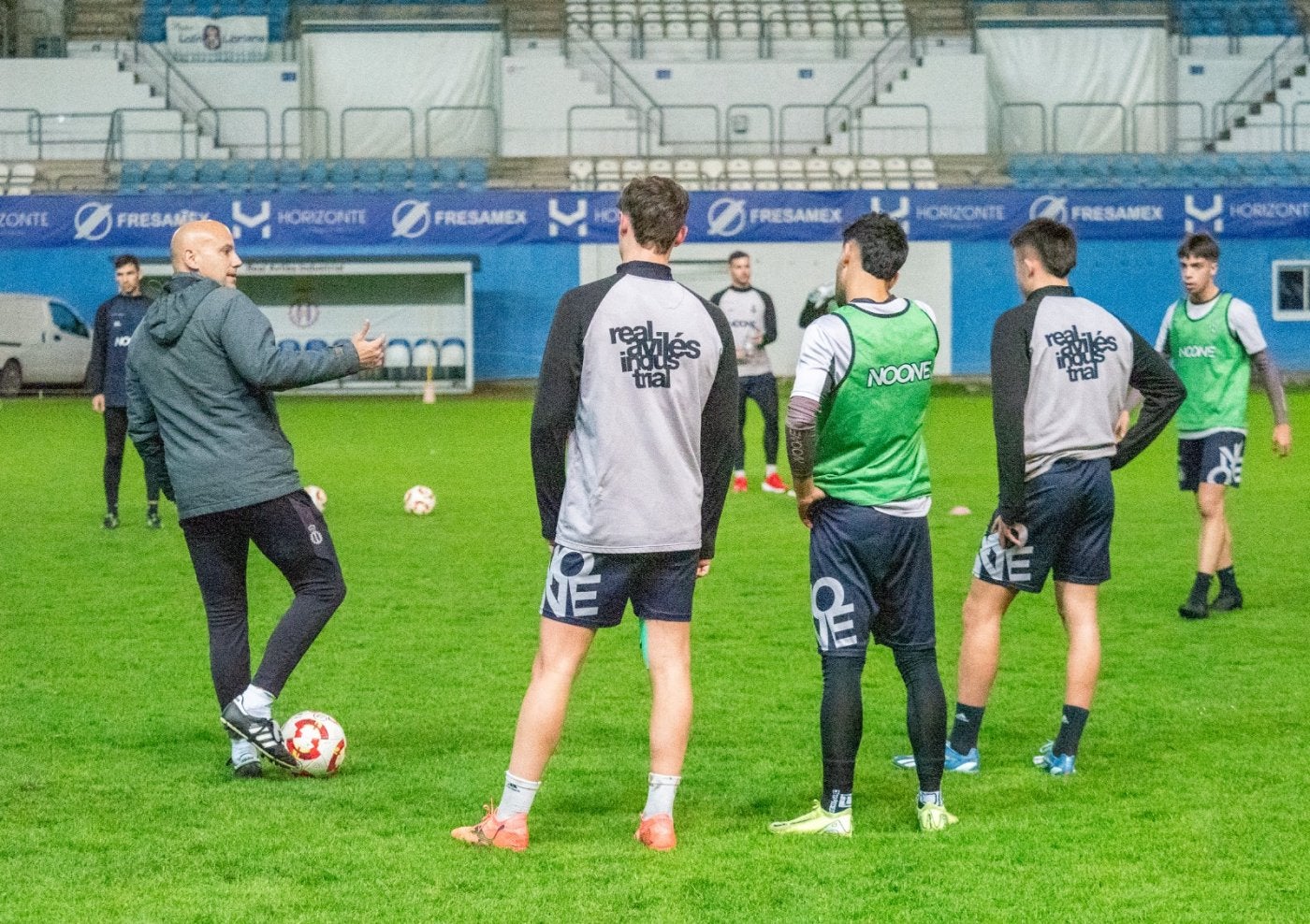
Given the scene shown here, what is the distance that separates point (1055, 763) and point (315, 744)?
2541mm

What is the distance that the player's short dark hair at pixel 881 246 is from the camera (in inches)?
209

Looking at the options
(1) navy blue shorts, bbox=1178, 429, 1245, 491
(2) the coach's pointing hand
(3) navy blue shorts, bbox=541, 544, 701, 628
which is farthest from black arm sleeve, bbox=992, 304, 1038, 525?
(1) navy blue shorts, bbox=1178, 429, 1245, 491

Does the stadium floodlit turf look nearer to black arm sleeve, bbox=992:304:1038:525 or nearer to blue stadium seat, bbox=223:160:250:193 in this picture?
black arm sleeve, bbox=992:304:1038:525

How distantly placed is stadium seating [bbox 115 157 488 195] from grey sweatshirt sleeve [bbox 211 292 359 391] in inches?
987

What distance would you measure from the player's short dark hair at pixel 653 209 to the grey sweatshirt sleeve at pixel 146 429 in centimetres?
201

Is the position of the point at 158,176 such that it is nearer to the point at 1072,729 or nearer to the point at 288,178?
the point at 288,178

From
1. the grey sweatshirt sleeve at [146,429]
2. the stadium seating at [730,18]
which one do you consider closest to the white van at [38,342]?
the stadium seating at [730,18]

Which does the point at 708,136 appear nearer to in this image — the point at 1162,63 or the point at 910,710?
the point at 1162,63

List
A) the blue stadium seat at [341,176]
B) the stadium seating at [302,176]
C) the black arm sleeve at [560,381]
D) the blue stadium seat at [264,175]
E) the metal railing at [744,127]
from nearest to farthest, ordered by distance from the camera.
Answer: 1. the black arm sleeve at [560,381]
2. the stadium seating at [302,176]
3. the blue stadium seat at [264,175]
4. the blue stadium seat at [341,176]
5. the metal railing at [744,127]

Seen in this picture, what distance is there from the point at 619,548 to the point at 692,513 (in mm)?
247

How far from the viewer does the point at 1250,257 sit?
101 ft

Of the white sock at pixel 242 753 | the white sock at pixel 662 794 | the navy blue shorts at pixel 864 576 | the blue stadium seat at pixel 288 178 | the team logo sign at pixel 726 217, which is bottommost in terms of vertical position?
the white sock at pixel 242 753

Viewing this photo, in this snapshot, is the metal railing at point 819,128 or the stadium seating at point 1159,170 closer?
the stadium seating at point 1159,170

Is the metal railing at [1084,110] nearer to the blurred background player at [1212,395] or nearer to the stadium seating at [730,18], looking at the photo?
the stadium seating at [730,18]
